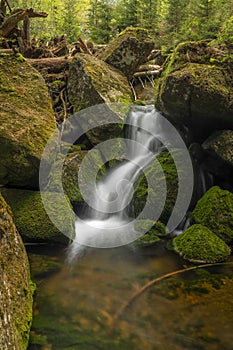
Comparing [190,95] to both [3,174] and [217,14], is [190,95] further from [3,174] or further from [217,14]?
[217,14]

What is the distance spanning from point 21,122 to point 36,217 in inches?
81.2

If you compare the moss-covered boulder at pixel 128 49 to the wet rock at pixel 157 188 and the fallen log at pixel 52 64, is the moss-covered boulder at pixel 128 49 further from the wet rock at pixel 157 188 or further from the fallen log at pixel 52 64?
the wet rock at pixel 157 188

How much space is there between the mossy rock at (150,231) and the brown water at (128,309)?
2.33 ft

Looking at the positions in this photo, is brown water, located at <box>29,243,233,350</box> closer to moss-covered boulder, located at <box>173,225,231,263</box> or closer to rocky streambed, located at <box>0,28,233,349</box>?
moss-covered boulder, located at <box>173,225,231,263</box>

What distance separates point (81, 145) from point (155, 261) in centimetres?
471

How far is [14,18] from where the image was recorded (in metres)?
10.3

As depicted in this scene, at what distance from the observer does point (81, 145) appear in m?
9.33

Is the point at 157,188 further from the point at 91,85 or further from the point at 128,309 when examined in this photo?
the point at 91,85

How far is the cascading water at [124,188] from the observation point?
7.10 meters

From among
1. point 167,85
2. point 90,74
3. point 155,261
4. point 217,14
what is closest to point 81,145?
point 90,74

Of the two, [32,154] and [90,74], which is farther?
[90,74]

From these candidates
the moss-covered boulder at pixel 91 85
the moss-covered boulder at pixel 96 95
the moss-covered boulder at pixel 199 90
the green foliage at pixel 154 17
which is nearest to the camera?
the moss-covered boulder at pixel 199 90

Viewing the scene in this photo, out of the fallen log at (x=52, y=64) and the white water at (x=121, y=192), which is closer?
the white water at (x=121, y=192)

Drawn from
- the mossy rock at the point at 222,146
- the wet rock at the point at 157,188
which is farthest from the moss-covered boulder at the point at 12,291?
the mossy rock at the point at 222,146
